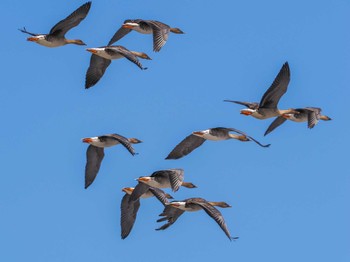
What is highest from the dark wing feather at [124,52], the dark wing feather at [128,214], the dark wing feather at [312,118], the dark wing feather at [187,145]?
the dark wing feather at [124,52]

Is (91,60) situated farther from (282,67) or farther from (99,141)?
(282,67)

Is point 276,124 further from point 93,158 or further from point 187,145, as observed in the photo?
point 93,158

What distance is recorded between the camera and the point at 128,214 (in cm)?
4197

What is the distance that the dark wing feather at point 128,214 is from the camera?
4166 cm

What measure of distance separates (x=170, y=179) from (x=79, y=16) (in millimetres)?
5856

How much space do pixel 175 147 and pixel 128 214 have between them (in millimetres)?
2467

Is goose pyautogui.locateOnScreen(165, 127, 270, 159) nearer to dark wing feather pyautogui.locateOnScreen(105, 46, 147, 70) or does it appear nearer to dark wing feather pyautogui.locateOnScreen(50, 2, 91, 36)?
dark wing feather pyautogui.locateOnScreen(105, 46, 147, 70)

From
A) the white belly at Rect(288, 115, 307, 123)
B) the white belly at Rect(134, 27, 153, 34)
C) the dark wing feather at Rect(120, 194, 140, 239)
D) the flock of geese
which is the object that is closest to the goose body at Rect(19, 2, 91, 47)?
the flock of geese

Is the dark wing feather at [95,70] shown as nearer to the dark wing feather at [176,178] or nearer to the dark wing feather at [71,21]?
the dark wing feather at [71,21]

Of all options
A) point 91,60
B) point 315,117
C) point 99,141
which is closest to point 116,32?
point 91,60

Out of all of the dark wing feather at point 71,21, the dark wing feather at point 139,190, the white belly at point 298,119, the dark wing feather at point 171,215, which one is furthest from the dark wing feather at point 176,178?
the dark wing feather at point 71,21

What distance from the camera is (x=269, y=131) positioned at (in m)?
43.5

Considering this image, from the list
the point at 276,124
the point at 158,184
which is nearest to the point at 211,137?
the point at 158,184

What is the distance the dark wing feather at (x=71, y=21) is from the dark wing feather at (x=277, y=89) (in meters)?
5.76
